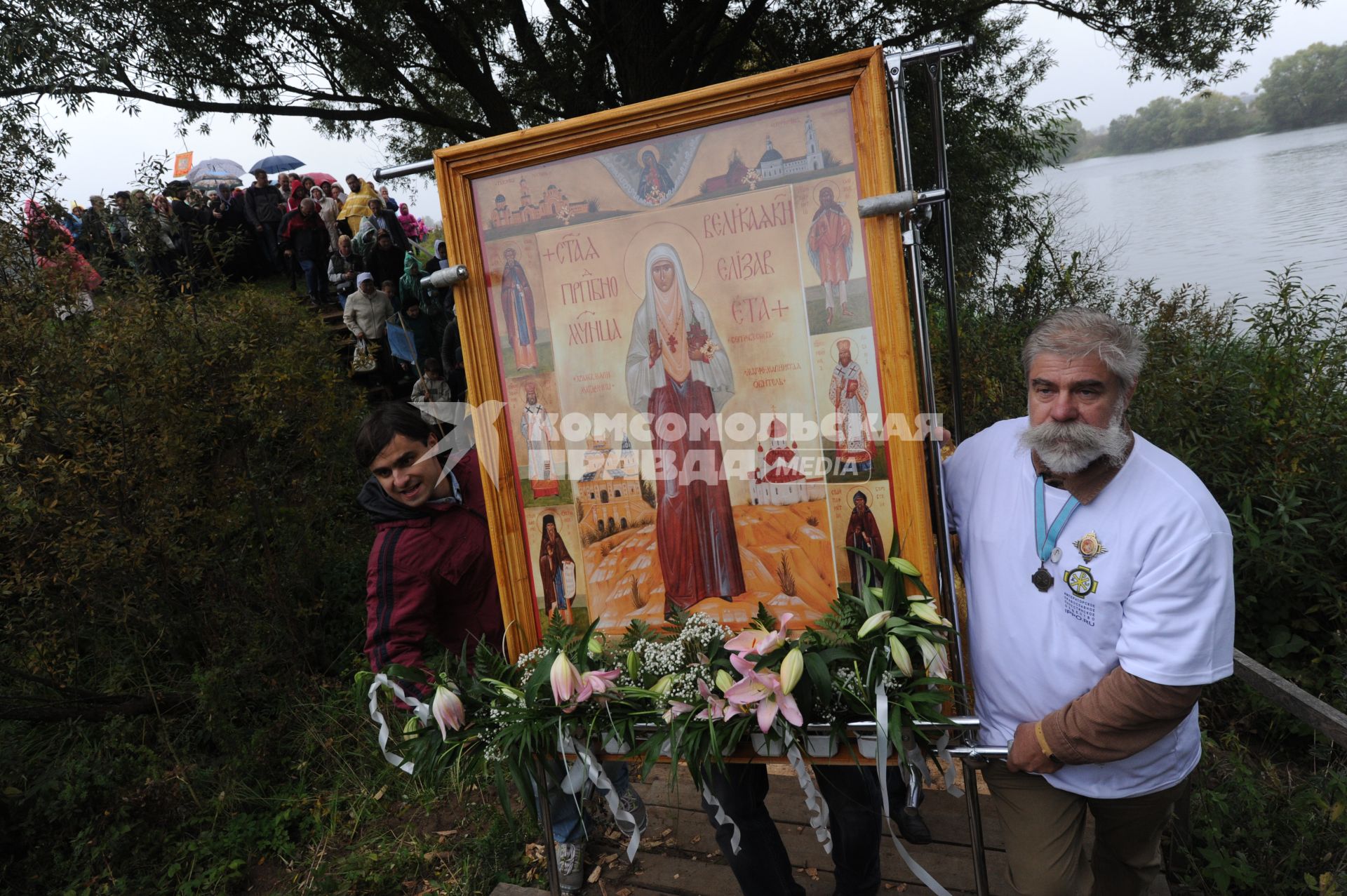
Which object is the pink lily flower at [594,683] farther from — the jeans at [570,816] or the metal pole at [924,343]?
the jeans at [570,816]

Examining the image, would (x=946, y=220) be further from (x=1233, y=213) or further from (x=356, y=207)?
(x=356, y=207)

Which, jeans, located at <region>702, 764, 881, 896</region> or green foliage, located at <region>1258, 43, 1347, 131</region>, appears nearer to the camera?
jeans, located at <region>702, 764, 881, 896</region>

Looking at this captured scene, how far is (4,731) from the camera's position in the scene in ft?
15.8

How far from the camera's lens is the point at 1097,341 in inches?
75.4

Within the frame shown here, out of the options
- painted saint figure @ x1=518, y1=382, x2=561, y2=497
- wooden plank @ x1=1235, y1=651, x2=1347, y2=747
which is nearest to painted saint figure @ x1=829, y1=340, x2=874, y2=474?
painted saint figure @ x1=518, y1=382, x2=561, y2=497

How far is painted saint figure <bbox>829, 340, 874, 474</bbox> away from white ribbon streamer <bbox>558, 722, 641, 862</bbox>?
0.92 m

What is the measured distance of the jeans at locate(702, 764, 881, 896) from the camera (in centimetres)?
234

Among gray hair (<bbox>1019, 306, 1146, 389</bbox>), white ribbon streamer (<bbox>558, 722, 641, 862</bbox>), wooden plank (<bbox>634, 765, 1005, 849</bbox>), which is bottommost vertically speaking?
wooden plank (<bbox>634, 765, 1005, 849</bbox>)

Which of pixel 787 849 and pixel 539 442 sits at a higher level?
pixel 539 442

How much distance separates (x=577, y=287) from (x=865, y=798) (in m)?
1.66

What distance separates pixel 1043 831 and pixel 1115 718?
46 centimetres

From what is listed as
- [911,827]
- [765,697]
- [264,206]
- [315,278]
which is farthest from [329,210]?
[765,697]

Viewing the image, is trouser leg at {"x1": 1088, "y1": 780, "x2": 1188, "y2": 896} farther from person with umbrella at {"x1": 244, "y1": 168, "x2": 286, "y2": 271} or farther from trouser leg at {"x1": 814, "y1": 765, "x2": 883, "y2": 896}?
person with umbrella at {"x1": 244, "y1": 168, "x2": 286, "y2": 271}

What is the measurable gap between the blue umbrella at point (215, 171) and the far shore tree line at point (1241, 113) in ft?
43.0
